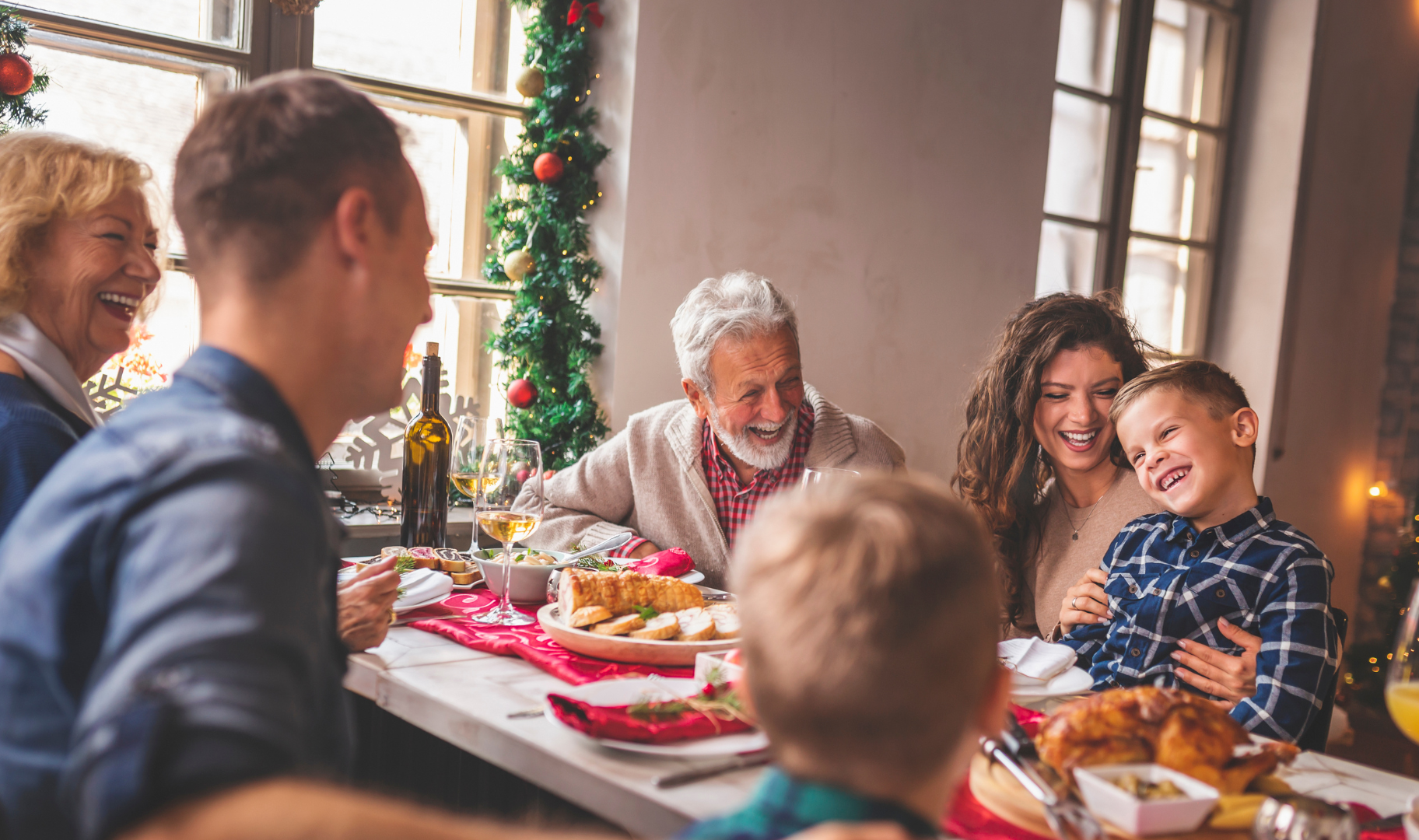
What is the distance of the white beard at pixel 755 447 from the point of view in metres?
2.41

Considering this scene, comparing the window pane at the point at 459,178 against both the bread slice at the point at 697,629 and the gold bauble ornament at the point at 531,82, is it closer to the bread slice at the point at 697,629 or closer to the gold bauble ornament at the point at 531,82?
the gold bauble ornament at the point at 531,82

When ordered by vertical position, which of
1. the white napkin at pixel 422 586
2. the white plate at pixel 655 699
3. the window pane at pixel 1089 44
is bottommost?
the white napkin at pixel 422 586

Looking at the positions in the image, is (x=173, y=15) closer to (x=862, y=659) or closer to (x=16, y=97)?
(x=16, y=97)

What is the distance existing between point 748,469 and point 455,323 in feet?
4.08

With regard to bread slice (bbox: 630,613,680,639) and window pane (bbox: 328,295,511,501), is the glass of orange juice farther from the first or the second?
window pane (bbox: 328,295,511,501)

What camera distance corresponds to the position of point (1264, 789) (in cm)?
105

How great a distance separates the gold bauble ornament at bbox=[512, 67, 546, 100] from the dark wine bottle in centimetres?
125

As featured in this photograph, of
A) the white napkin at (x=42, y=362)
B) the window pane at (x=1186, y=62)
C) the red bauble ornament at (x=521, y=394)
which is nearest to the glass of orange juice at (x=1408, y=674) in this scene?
the white napkin at (x=42, y=362)

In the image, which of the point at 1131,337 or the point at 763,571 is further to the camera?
the point at 1131,337

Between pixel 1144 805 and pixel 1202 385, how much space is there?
1047mm

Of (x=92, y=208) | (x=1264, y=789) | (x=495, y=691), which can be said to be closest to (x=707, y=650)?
(x=495, y=691)

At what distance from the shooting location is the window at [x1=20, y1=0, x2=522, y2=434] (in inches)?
104

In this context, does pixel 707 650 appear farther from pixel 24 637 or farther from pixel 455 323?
pixel 455 323

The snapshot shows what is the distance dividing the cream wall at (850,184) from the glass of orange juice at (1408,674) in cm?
233
